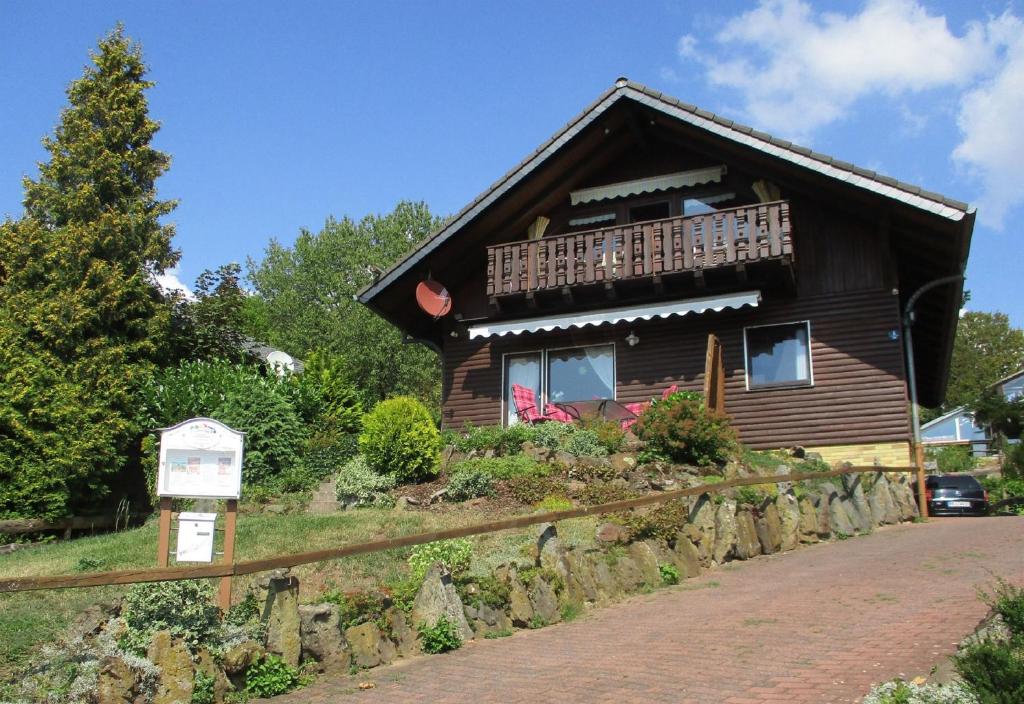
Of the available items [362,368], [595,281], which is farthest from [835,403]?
[362,368]

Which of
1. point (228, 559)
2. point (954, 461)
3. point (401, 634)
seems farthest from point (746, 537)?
point (954, 461)

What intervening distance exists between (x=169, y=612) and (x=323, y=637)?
1.27 m

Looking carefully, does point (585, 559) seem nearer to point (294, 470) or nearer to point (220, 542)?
point (220, 542)

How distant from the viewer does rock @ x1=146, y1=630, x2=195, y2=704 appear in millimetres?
6855

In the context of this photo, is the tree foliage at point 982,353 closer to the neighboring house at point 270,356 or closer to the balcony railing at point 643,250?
the neighboring house at point 270,356

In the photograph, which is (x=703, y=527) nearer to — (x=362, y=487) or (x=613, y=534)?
(x=613, y=534)

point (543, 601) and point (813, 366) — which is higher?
point (813, 366)

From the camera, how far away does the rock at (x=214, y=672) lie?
721 cm

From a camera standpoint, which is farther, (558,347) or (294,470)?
(558,347)

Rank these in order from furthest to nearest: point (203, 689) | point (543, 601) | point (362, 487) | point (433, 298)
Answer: point (433, 298)
point (362, 487)
point (543, 601)
point (203, 689)

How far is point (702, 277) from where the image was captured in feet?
62.4

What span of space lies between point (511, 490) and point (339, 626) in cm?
718

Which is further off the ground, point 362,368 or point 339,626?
point 362,368

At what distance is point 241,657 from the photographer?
7.44 m
